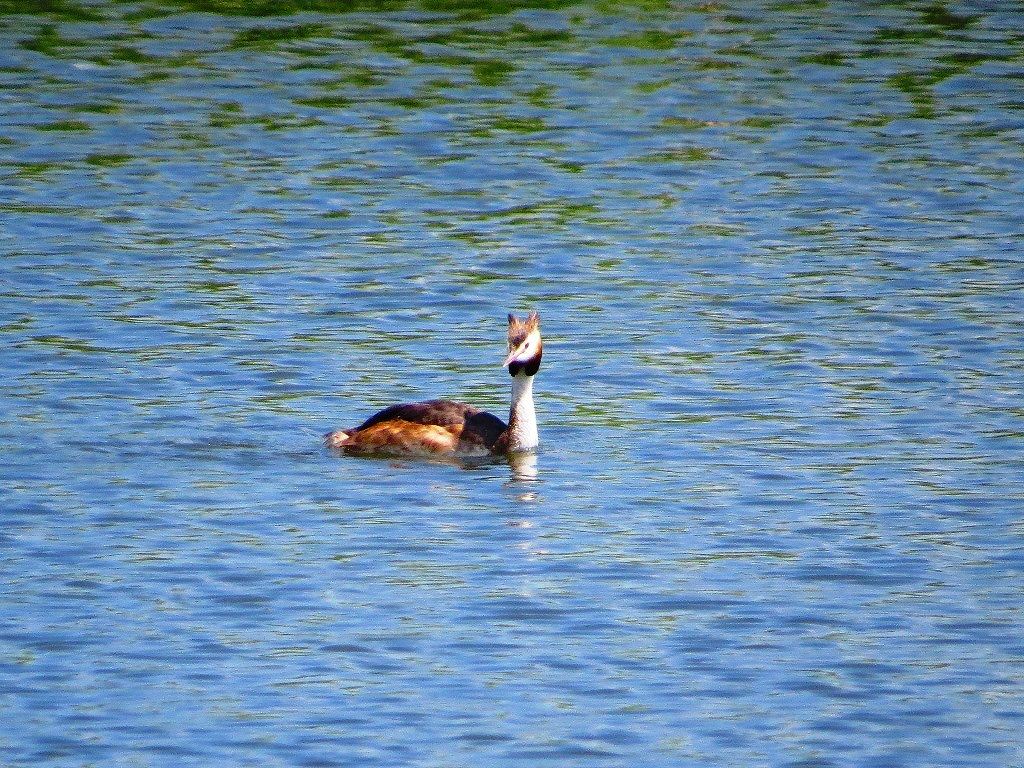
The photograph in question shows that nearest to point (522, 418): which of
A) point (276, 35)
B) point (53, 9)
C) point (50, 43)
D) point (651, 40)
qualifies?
point (651, 40)

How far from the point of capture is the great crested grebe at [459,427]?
1756 cm

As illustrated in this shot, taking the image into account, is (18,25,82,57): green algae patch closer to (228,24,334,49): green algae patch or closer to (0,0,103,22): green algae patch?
(0,0,103,22): green algae patch

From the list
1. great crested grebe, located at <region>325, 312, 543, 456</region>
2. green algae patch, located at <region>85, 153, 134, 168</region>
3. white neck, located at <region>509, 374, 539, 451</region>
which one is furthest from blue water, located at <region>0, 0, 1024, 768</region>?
white neck, located at <region>509, 374, 539, 451</region>

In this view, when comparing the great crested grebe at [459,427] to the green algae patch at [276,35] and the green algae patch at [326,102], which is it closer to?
the green algae patch at [326,102]

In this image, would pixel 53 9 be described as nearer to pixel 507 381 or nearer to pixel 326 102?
pixel 326 102

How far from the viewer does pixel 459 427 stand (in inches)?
707

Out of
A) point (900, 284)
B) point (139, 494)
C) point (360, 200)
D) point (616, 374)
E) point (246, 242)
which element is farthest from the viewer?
point (360, 200)

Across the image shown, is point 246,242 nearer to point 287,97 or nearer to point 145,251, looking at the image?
point 145,251

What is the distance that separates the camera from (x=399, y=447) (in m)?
17.7

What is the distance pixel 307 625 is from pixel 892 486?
5295mm

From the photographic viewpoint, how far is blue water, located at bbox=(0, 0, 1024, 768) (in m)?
12.4

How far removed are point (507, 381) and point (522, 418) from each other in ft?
8.23

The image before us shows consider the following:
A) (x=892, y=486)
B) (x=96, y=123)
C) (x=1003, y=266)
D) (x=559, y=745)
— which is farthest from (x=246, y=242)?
(x=559, y=745)

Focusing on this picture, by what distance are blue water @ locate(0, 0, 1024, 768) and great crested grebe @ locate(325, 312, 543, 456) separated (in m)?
0.27
